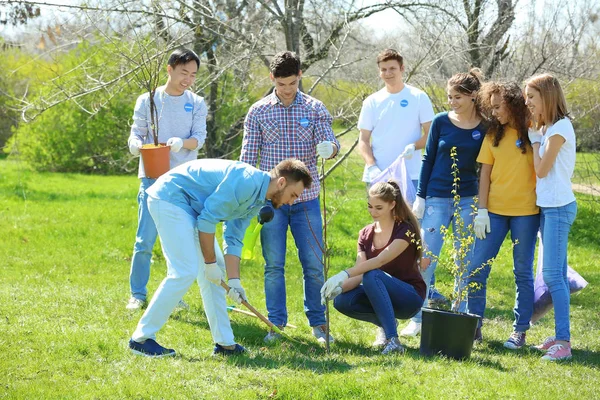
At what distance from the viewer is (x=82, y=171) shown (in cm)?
2188

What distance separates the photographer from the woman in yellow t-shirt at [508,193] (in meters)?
4.98

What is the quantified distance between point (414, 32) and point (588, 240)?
3952 mm

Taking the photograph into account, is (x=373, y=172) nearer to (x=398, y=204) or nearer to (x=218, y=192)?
(x=398, y=204)

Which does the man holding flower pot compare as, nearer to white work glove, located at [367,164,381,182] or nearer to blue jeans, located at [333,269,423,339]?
Result: white work glove, located at [367,164,381,182]

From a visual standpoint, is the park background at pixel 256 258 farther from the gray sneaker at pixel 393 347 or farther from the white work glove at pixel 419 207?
the white work glove at pixel 419 207

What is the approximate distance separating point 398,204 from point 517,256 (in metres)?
0.89

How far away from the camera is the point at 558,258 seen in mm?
4848

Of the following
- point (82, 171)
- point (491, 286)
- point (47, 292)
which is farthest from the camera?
point (82, 171)

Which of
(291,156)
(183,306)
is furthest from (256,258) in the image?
(291,156)

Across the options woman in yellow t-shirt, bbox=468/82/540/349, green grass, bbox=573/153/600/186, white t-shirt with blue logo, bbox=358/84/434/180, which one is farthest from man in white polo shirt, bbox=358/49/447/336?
green grass, bbox=573/153/600/186

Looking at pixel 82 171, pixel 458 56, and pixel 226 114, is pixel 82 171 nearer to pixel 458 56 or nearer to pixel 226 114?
pixel 226 114

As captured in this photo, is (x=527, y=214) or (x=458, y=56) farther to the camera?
(x=458, y=56)

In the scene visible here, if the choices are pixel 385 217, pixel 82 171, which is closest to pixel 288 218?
pixel 385 217

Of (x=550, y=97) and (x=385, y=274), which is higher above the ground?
(x=550, y=97)
